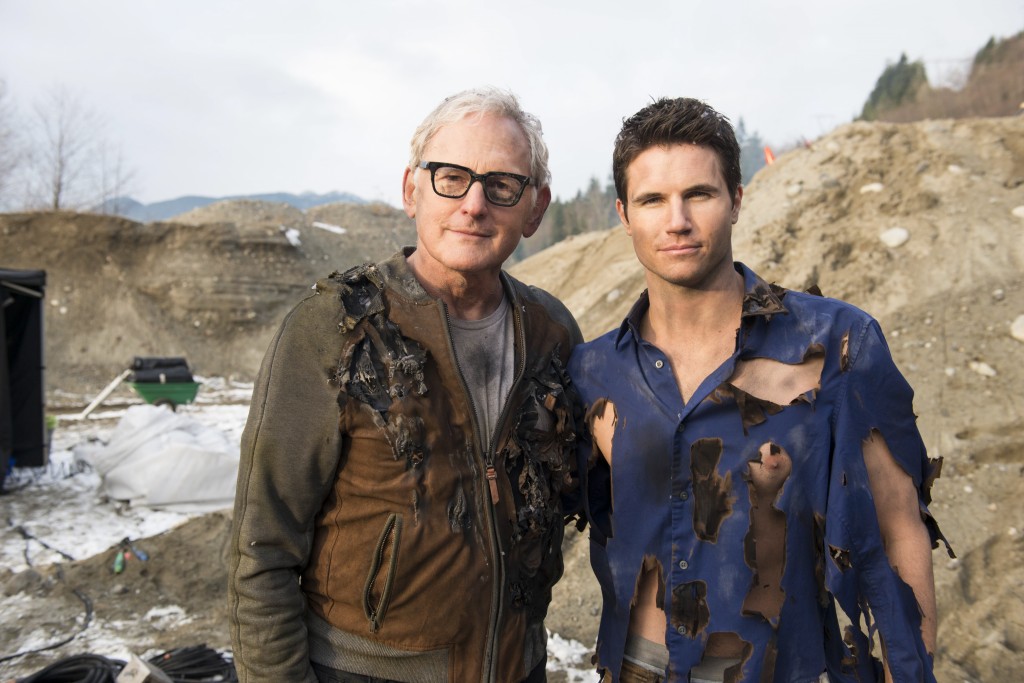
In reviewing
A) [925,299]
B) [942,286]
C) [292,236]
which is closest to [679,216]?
[925,299]

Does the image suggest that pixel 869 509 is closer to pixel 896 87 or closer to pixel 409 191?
pixel 409 191

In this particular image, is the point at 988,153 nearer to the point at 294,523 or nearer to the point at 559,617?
the point at 559,617

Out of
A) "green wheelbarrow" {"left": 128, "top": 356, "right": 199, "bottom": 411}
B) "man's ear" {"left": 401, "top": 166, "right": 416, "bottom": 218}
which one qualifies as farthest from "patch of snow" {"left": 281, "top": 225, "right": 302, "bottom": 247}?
"man's ear" {"left": 401, "top": 166, "right": 416, "bottom": 218}

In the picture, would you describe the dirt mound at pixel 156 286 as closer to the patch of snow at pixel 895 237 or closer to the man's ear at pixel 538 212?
the patch of snow at pixel 895 237

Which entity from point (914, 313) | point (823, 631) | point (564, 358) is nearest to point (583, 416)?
point (564, 358)

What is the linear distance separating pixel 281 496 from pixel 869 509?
5.17 ft

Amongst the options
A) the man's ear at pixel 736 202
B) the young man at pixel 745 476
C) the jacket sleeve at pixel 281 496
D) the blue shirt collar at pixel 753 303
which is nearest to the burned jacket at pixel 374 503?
the jacket sleeve at pixel 281 496

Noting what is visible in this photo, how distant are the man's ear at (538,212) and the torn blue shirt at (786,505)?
2.30 ft

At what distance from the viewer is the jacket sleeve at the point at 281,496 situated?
1.78 metres

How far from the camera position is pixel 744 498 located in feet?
6.36

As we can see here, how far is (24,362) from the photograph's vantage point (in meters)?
9.36

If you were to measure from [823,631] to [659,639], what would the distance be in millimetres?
468

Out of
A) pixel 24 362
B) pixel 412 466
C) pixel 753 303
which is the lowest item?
pixel 24 362

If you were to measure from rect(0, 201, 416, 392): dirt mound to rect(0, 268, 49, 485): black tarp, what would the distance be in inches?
407
